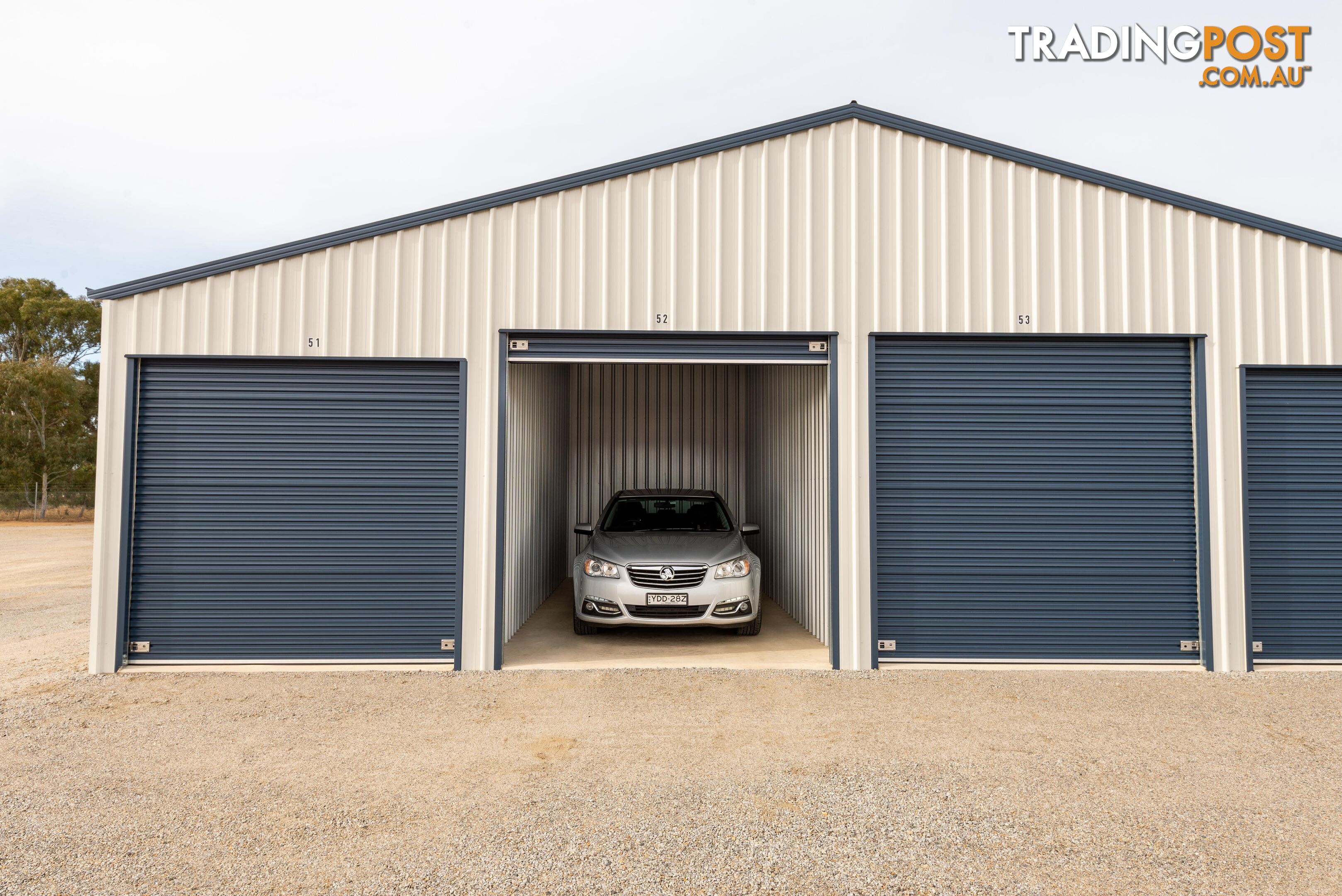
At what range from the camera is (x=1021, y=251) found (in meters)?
6.48

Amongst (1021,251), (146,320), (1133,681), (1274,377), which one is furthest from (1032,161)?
(146,320)

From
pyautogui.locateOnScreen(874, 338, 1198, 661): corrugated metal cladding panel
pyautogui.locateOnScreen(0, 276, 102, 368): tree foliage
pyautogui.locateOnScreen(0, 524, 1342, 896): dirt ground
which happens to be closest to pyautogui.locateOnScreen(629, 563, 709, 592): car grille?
pyautogui.locateOnScreen(0, 524, 1342, 896): dirt ground

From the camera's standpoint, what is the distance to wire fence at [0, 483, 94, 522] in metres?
26.5

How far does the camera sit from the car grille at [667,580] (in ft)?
22.6

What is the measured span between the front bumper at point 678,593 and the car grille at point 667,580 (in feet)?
0.10

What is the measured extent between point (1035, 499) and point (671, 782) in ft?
14.8

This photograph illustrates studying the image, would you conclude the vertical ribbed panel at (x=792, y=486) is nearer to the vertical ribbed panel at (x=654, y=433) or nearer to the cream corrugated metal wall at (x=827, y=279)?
the vertical ribbed panel at (x=654, y=433)

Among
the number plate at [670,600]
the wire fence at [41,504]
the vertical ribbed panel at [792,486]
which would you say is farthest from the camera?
the wire fence at [41,504]

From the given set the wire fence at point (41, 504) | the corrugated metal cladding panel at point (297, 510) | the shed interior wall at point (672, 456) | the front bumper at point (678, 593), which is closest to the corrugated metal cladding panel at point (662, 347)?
the shed interior wall at point (672, 456)

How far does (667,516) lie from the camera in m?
8.30

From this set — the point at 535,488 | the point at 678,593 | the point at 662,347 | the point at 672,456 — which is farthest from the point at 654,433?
the point at 662,347

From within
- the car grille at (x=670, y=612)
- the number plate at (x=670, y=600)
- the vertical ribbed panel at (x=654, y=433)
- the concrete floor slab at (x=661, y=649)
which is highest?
the vertical ribbed panel at (x=654, y=433)

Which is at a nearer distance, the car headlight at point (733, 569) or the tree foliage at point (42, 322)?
the car headlight at point (733, 569)

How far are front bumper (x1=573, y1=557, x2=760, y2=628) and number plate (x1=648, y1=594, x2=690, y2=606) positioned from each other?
3 cm
